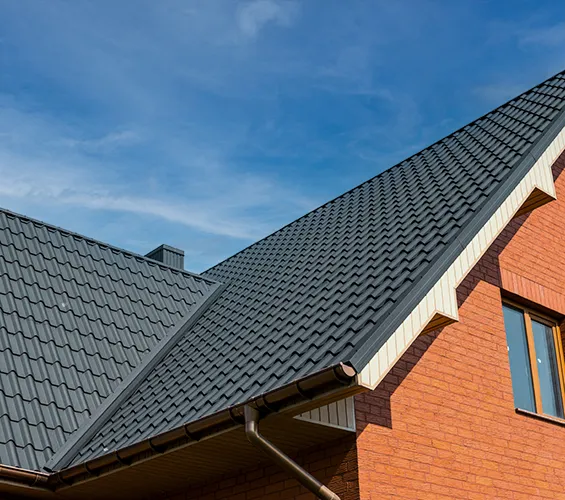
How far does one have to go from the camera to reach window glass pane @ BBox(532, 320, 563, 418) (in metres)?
8.80

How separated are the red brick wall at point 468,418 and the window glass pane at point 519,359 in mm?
267

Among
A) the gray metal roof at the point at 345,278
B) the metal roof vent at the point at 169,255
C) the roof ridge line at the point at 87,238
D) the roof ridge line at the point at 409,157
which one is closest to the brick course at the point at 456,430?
the gray metal roof at the point at 345,278

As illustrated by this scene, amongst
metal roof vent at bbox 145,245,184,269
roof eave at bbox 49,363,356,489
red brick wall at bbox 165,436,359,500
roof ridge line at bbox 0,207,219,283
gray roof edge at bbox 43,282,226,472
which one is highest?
metal roof vent at bbox 145,245,184,269

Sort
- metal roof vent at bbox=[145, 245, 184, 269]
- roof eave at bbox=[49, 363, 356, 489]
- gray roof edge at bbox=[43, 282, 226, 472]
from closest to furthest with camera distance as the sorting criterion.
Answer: roof eave at bbox=[49, 363, 356, 489], gray roof edge at bbox=[43, 282, 226, 472], metal roof vent at bbox=[145, 245, 184, 269]

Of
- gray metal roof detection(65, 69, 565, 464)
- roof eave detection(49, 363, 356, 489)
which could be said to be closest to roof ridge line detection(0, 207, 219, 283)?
gray metal roof detection(65, 69, 565, 464)

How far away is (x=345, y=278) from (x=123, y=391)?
2.62 metres

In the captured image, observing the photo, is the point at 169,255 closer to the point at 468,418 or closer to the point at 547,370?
the point at 547,370

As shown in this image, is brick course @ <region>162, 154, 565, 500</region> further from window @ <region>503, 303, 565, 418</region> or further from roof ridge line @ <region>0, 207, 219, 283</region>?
roof ridge line @ <region>0, 207, 219, 283</region>

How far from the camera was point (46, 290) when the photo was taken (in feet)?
32.0

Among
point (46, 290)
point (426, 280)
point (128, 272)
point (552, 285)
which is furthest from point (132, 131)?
point (426, 280)

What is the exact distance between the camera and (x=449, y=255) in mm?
6883

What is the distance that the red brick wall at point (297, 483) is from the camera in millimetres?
6254

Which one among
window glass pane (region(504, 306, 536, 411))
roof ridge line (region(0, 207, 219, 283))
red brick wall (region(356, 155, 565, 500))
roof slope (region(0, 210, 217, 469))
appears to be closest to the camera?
red brick wall (region(356, 155, 565, 500))

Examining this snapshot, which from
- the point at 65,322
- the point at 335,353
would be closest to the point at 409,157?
the point at 65,322
